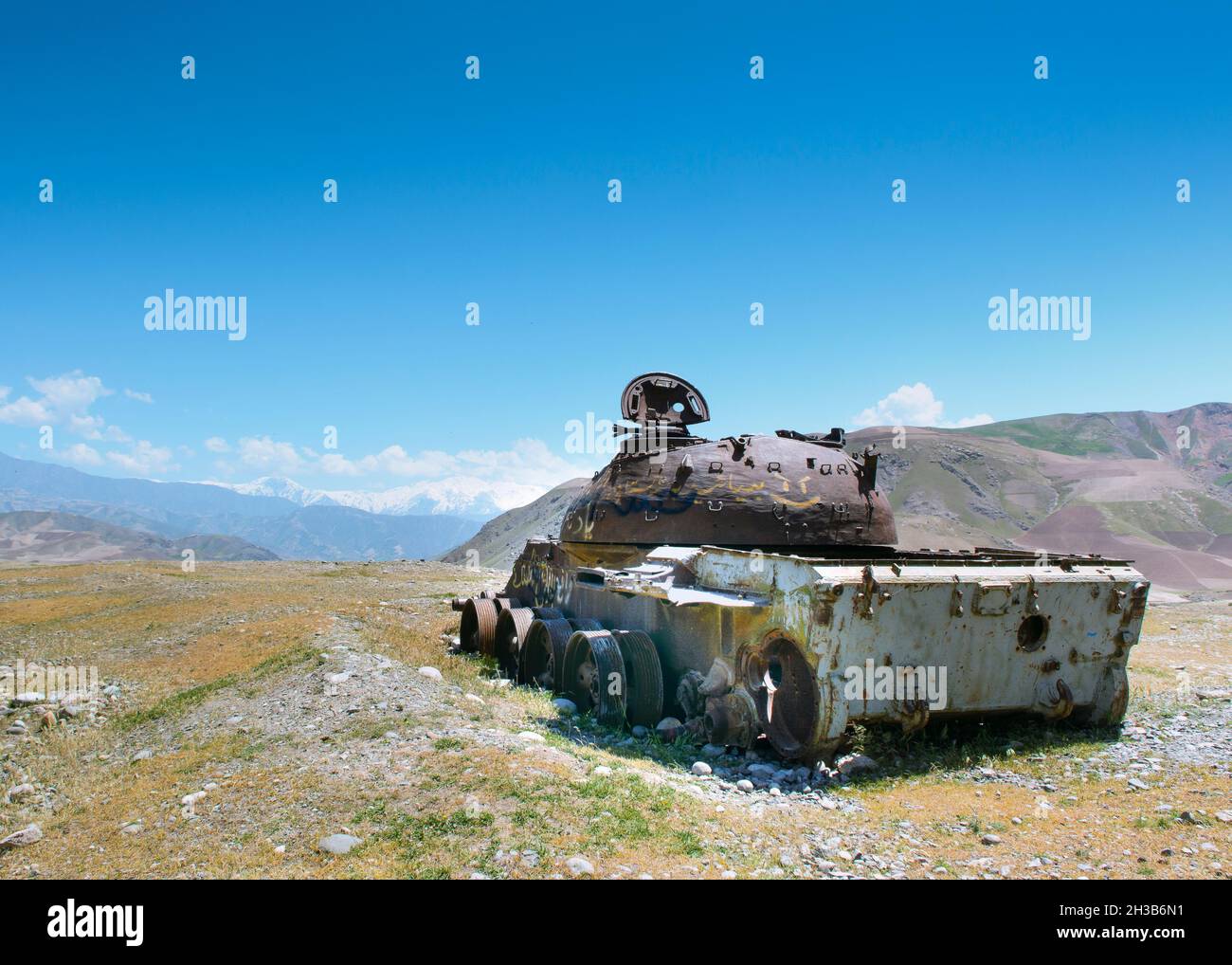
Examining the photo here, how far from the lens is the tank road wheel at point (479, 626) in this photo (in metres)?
13.2

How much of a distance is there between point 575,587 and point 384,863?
23.6 ft

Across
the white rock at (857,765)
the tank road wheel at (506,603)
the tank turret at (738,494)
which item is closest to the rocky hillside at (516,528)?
the tank road wheel at (506,603)

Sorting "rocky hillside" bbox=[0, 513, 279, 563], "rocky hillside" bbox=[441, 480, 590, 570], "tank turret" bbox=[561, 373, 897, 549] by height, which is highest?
"tank turret" bbox=[561, 373, 897, 549]

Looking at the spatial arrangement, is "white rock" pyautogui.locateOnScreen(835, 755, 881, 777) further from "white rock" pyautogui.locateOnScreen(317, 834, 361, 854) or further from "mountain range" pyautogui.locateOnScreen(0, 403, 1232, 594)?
"mountain range" pyautogui.locateOnScreen(0, 403, 1232, 594)

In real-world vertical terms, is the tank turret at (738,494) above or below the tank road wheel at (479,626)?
above

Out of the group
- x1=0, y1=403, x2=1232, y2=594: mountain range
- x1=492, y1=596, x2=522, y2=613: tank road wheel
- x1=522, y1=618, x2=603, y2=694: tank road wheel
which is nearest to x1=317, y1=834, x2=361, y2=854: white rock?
x1=522, y1=618, x2=603, y2=694: tank road wheel

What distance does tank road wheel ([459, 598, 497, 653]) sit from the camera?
13172 mm

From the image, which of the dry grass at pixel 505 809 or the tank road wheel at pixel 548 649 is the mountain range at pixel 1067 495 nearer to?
the tank road wheel at pixel 548 649

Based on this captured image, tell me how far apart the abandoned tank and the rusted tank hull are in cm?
2

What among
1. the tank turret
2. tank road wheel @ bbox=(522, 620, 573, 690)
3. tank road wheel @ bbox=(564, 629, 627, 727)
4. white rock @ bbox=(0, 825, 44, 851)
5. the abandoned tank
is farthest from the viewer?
tank road wheel @ bbox=(522, 620, 573, 690)

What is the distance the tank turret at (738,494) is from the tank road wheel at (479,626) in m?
2.97

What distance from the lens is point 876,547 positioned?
10.2 m

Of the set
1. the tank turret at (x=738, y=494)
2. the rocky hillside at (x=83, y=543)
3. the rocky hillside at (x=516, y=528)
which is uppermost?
the tank turret at (x=738, y=494)

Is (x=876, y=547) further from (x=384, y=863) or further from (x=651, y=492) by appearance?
(x=384, y=863)
